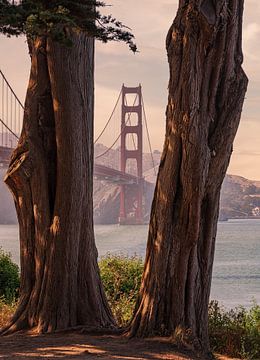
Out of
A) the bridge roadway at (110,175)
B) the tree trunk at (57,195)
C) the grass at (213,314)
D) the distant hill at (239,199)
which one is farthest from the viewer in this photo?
the distant hill at (239,199)

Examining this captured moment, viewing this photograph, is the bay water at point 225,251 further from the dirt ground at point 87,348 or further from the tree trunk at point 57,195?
the dirt ground at point 87,348

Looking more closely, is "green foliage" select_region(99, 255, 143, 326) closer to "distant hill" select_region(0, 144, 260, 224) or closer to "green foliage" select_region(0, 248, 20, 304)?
"green foliage" select_region(0, 248, 20, 304)

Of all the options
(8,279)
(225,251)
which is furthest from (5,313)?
(225,251)

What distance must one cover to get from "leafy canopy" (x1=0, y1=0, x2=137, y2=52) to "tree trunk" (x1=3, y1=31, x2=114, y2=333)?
4.18ft

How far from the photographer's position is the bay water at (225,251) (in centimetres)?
2698

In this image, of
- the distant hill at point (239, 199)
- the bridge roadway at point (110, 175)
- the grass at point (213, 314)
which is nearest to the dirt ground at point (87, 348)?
the grass at point (213, 314)

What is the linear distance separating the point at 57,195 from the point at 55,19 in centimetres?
228

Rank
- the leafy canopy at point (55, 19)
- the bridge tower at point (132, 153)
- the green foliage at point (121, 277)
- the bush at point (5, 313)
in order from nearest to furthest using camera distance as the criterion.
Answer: the leafy canopy at point (55, 19) < the bush at point (5, 313) < the green foliage at point (121, 277) < the bridge tower at point (132, 153)

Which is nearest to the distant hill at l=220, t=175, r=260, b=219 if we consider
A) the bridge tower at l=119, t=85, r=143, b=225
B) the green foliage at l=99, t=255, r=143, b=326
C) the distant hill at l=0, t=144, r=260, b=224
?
the distant hill at l=0, t=144, r=260, b=224

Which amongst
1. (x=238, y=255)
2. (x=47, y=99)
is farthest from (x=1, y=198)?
(x=47, y=99)

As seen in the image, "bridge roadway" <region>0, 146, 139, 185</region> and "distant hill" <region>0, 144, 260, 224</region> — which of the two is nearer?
"bridge roadway" <region>0, 146, 139, 185</region>

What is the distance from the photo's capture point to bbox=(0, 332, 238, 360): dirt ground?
641 cm

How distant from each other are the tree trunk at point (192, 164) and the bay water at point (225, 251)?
407 inches

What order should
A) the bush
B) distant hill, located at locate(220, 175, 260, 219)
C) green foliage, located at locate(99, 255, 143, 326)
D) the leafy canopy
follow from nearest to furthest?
the leafy canopy
the bush
green foliage, located at locate(99, 255, 143, 326)
distant hill, located at locate(220, 175, 260, 219)
